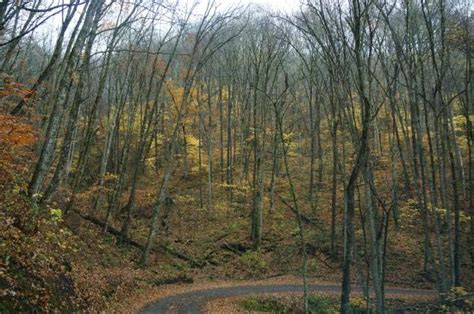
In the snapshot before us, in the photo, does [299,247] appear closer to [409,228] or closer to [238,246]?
[238,246]

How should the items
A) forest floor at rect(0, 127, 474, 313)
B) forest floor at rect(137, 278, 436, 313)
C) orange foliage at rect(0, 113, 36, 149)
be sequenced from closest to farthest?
forest floor at rect(0, 127, 474, 313)
orange foliage at rect(0, 113, 36, 149)
forest floor at rect(137, 278, 436, 313)

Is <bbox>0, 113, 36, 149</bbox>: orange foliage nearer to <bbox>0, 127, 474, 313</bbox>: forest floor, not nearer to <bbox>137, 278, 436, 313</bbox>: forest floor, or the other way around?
<bbox>0, 127, 474, 313</bbox>: forest floor

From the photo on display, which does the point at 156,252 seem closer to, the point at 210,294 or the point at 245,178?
the point at 210,294

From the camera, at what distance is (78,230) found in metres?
16.2

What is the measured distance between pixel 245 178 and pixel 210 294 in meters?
13.5

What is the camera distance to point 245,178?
88.8 ft

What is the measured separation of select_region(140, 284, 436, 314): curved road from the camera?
11.6m

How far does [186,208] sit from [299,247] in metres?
8.47

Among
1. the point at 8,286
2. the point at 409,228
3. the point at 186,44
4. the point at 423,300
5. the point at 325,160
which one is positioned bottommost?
the point at 423,300

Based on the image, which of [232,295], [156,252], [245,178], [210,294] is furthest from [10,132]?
[245,178]

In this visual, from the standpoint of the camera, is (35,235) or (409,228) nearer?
(35,235)

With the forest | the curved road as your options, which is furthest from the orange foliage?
the curved road

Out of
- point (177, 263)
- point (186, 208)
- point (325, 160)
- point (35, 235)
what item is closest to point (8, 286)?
point (35, 235)

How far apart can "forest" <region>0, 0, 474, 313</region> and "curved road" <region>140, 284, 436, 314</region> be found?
273 mm
